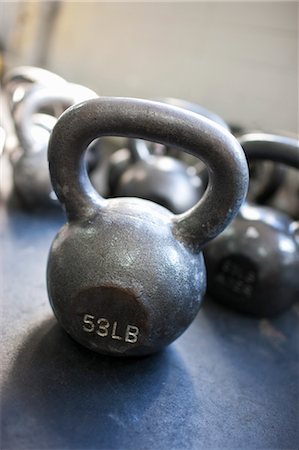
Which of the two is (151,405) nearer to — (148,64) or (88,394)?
(88,394)

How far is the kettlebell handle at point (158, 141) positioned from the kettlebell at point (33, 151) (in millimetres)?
382

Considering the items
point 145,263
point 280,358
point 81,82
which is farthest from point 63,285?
point 81,82

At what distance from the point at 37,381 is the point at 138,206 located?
26 cm

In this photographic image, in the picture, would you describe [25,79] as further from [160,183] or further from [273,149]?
[273,149]

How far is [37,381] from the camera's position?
54cm

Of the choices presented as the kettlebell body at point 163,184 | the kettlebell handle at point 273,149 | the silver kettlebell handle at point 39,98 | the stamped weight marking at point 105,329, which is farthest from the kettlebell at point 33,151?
the stamped weight marking at point 105,329

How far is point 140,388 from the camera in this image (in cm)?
57

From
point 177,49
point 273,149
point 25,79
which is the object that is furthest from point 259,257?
point 177,49

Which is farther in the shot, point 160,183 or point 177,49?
point 177,49

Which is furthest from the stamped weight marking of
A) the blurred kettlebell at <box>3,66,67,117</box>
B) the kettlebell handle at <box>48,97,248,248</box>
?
the blurred kettlebell at <box>3,66,67,117</box>

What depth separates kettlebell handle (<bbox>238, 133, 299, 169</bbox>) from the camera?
76 cm

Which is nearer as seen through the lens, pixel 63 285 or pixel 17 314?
pixel 63 285

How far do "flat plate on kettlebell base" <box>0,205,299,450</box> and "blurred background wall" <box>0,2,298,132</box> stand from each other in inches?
47.7

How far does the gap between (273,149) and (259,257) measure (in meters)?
0.19
